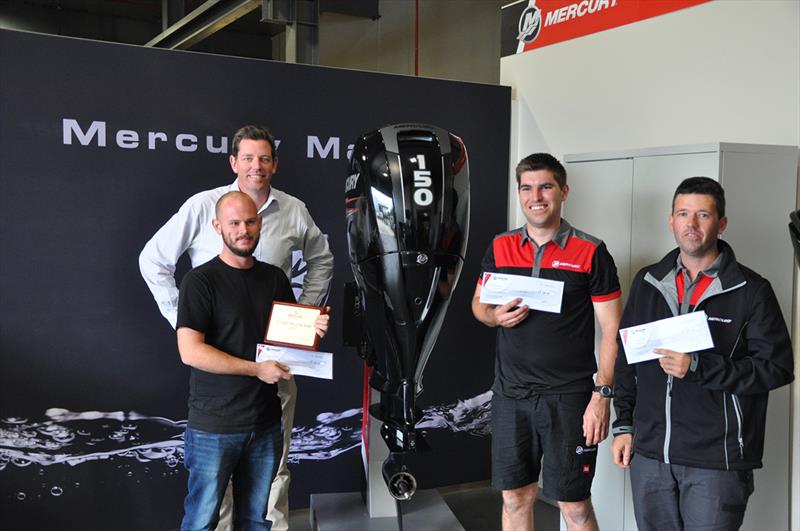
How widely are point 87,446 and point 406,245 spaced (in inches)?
77.7

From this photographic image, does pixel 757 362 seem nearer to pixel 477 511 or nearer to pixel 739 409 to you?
pixel 739 409

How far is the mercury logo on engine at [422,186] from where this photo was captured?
2.17 metres

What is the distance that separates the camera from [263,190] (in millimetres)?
2920

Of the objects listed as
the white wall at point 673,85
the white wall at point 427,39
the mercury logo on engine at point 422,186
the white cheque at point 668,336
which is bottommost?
the white cheque at point 668,336

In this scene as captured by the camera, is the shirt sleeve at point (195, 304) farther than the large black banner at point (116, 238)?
No

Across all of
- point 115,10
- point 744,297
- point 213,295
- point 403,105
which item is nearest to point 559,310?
point 744,297

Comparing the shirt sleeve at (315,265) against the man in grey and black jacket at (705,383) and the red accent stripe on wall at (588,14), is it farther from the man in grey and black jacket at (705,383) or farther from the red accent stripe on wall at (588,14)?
the red accent stripe on wall at (588,14)

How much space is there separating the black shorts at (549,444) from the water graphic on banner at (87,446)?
1.44 meters

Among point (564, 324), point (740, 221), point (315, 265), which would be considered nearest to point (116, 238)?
point (315, 265)

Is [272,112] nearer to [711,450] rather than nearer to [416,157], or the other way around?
[416,157]

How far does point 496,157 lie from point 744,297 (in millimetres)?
2231

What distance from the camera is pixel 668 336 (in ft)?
6.87

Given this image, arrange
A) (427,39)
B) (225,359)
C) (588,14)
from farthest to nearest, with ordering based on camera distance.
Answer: (427,39) < (588,14) < (225,359)

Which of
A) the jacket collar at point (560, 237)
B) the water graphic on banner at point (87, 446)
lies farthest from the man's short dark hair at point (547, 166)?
the water graphic on banner at point (87, 446)
